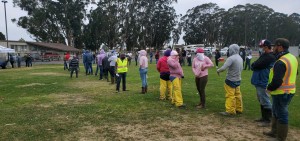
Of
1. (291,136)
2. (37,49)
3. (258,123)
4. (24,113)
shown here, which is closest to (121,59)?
(24,113)

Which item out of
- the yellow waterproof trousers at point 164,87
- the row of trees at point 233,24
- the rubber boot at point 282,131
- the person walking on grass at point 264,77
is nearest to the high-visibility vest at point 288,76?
the rubber boot at point 282,131

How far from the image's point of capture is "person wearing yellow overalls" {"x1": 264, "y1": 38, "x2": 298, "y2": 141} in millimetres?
5289

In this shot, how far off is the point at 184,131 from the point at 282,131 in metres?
1.86

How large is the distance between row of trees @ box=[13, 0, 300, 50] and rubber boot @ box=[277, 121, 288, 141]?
59.3 m

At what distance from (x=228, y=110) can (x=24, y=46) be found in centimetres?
5534

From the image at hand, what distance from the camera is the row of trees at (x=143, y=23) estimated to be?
61875 mm

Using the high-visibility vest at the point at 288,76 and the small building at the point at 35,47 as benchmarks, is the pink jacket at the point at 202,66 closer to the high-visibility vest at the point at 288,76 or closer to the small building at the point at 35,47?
the high-visibility vest at the point at 288,76

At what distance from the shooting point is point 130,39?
7119 centimetres

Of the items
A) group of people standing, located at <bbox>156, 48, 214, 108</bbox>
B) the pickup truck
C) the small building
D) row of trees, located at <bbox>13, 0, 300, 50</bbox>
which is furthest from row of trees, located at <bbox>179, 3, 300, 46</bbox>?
group of people standing, located at <bbox>156, 48, 214, 108</bbox>

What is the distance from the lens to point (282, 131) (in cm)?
547

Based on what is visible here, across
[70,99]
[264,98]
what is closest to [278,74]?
[264,98]

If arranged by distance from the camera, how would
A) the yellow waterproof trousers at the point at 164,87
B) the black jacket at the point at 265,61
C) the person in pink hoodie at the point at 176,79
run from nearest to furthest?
the black jacket at the point at 265,61, the person in pink hoodie at the point at 176,79, the yellow waterproof trousers at the point at 164,87

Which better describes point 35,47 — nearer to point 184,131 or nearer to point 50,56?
point 50,56

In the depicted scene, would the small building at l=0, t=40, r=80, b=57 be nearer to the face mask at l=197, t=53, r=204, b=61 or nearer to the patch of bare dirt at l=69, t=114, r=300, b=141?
the face mask at l=197, t=53, r=204, b=61
